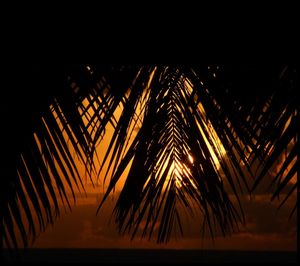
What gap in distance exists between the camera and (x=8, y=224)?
0.88m

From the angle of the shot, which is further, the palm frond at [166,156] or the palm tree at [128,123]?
the palm frond at [166,156]

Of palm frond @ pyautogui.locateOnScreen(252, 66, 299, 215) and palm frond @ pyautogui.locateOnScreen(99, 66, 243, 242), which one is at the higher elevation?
palm frond @ pyautogui.locateOnScreen(252, 66, 299, 215)

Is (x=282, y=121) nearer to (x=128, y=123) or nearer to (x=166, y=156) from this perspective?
(x=128, y=123)

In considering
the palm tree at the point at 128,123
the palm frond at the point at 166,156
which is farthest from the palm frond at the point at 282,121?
the palm frond at the point at 166,156

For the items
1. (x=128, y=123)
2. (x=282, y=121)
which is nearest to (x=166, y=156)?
(x=128, y=123)

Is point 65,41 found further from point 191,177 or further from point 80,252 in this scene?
point 80,252

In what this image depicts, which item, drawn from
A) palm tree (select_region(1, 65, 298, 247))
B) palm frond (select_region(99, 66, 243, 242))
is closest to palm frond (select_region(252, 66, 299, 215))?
palm tree (select_region(1, 65, 298, 247))

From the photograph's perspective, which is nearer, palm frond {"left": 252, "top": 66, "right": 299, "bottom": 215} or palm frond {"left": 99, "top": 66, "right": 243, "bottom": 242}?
palm frond {"left": 252, "top": 66, "right": 299, "bottom": 215}

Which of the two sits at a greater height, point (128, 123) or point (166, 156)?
point (128, 123)

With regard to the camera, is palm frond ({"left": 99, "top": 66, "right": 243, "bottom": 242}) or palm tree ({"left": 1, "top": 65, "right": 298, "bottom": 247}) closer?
palm tree ({"left": 1, "top": 65, "right": 298, "bottom": 247})

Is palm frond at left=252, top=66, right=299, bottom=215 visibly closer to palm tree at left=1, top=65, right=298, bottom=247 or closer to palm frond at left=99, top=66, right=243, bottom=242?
palm tree at left=1, top=65, right=298, bottom=247

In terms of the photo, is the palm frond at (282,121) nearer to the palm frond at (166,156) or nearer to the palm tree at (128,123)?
the palm tree at (128,123)

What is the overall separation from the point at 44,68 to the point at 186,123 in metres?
0.69

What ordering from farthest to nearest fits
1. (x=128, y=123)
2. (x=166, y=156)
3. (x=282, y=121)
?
(x=166, y=156) < (x=128, y=123) < (x=282, y=121)
